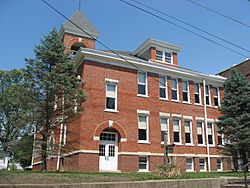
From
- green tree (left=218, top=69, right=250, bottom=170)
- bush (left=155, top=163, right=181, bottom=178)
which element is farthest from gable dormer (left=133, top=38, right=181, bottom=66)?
bush (left=155, top=163, right=181, bottom=178)

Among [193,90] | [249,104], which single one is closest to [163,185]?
[249,104]

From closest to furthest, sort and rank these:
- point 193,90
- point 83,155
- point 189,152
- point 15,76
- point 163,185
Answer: point 163,185
point 83,155
point 189,152
point 193,90
point 15,76

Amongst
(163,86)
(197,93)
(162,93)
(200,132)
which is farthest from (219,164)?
(163,86)

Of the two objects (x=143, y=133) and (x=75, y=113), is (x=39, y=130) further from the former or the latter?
(x=143, y=133)

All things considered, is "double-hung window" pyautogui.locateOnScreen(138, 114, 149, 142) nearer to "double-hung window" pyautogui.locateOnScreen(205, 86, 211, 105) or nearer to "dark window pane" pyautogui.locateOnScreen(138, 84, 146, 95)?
"dark window pane" pyautogui.locateOnScreen(138, 84, 146, 95)

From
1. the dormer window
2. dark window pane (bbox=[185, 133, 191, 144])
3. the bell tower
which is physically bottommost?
dark window pane (bbox=[185, 133, 191, 144])

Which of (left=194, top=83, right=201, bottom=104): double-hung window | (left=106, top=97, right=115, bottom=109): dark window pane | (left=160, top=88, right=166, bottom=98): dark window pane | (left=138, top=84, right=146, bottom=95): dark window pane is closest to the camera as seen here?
(left=106, top=97, right=115, bottom=109): dark window pane

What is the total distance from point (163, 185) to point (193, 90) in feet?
55.3

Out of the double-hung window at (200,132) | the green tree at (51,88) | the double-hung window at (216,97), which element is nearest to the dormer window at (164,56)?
the double-hung window at (216,97)

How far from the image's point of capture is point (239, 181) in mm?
12938

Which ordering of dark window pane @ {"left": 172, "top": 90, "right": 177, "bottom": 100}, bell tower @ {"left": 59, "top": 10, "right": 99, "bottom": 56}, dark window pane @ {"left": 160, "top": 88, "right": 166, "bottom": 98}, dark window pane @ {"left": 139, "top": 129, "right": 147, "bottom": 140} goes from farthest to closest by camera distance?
bell tower @ {"left": 59, "top": 10, "right": 99, "bottom": 56} < dark window pane @ {"left": 172, "top": 90, "right": 177, "bottom": 100} < dark window pane @ {"left": 160, "top": 88, "right": 166, "bottom": 98} < dark window pane @ {"left": 139, "top": 129, "right": 147, "bottom": 140}

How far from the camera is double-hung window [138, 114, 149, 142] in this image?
21881 mm

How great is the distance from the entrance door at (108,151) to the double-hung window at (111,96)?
2.09m

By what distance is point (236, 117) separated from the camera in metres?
22.4
